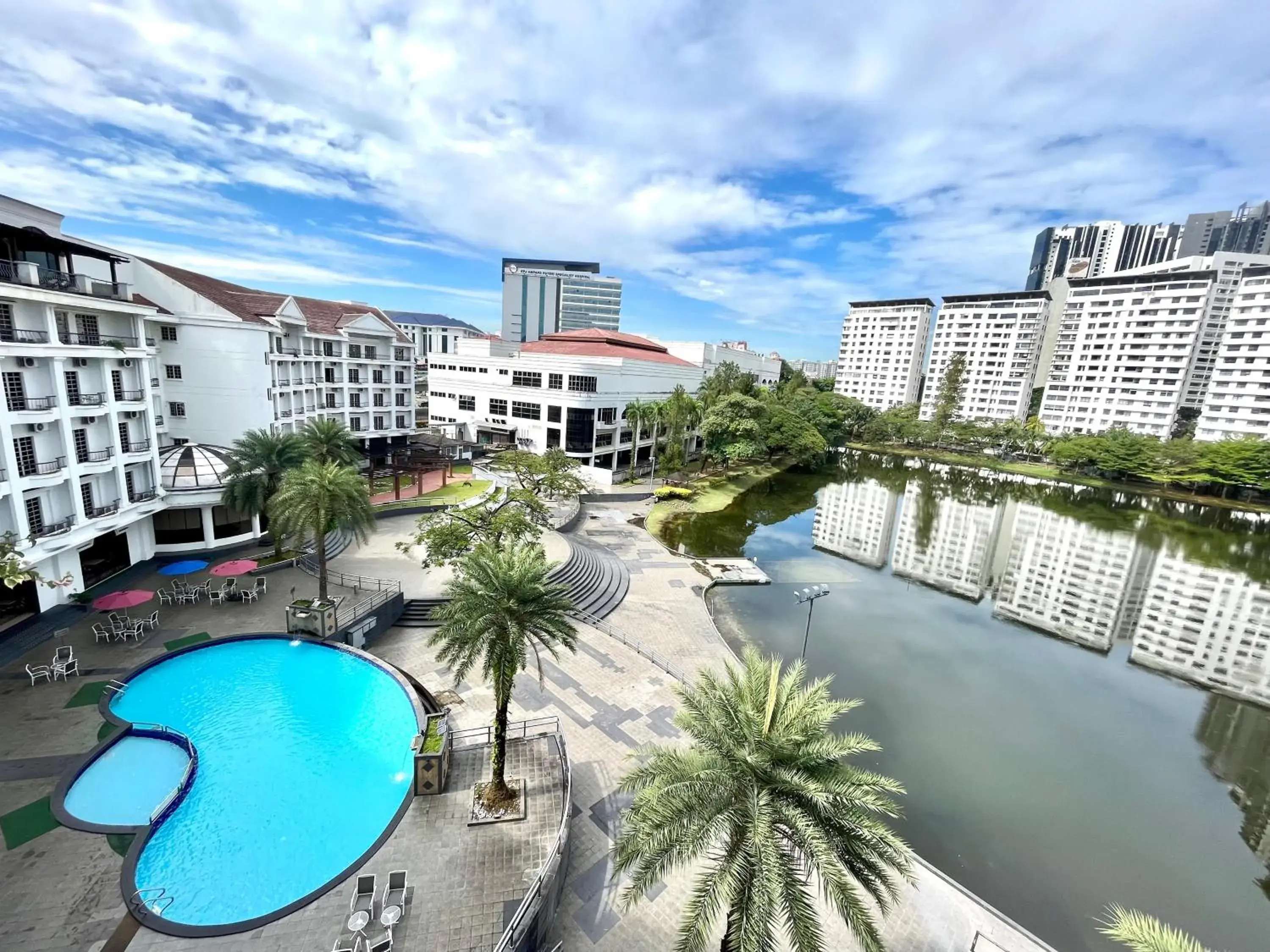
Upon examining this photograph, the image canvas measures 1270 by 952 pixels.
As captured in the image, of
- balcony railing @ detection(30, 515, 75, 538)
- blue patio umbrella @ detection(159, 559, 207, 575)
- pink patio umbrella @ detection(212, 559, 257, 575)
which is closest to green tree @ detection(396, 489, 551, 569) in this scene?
pink patio umbrella @ detection(212, 559, 257, 575)

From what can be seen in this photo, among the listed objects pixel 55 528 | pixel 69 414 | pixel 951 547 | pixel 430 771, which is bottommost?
pixel 951 547

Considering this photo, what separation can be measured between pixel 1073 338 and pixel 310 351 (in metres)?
134

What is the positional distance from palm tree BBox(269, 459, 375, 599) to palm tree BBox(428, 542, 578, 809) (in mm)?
11711

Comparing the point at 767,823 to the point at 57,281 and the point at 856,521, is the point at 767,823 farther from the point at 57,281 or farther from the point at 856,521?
the point at 856,521

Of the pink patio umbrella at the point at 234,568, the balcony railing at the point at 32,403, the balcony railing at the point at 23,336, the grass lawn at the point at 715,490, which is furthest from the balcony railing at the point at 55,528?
the grass lawn at the point at 715,490

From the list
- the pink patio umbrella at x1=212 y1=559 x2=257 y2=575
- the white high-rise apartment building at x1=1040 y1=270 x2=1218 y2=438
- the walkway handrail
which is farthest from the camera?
the white high-rise apartment building at x1=1040 y1=270 x2=1218 y2=438

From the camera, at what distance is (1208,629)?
1368 inches

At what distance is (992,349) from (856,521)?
307ft

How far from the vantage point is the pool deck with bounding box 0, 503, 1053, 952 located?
35.9 feet

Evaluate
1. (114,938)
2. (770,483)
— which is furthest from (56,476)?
(770,483)

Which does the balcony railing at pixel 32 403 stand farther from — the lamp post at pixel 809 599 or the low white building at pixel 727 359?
the low white building at pixel 727 359

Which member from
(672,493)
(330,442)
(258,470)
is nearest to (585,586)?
(258,470)

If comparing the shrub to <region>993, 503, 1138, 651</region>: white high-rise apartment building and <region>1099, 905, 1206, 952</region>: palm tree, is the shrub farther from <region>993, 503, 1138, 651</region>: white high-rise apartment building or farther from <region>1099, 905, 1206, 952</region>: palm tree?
<region>1099, 905, 1206, 952</region>: palm tree

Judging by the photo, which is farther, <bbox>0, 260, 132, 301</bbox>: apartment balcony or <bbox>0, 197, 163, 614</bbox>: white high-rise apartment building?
<bbox>0, 260, 132, 301</bbox>: apartment balcony
